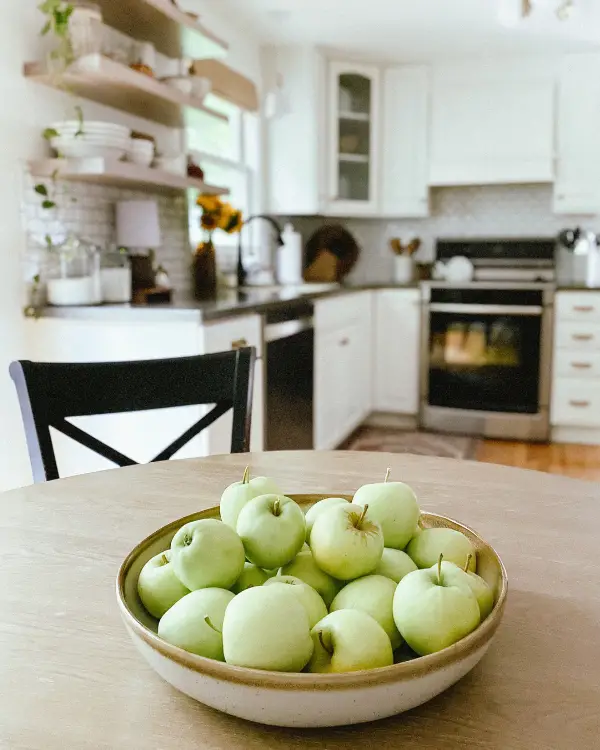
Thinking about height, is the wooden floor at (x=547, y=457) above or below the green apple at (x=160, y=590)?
below

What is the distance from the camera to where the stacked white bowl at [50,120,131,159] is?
249 cm

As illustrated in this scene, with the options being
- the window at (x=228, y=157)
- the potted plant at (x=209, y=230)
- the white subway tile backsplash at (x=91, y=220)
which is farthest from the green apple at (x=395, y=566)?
the window at (x=228, y=157)

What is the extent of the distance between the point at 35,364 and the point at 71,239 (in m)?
1.44

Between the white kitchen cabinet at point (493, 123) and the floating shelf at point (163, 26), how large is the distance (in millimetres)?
1975

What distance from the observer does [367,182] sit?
4.86 m

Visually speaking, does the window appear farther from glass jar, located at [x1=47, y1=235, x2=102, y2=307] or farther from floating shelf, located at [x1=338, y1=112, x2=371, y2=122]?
glass jar, located at [x1=47, y1=235, x2=102, y2=307]

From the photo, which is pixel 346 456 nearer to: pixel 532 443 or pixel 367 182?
pixel 532 443

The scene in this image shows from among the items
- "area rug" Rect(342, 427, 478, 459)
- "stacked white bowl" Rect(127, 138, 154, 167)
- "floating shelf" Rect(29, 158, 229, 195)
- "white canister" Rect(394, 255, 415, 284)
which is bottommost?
"area rug" Rect(342, 427, 478, 459)

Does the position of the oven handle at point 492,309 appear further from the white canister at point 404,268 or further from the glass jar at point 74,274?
the glass jar at point 74,274

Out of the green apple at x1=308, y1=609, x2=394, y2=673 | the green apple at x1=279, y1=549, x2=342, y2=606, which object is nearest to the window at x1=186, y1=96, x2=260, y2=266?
the green apple at x1=279, y1=549, x2=342, y2=606

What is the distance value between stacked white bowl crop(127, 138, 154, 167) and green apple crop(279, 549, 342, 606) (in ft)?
7.60

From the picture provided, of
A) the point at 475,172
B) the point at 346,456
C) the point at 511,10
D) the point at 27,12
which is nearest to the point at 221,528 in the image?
the point at 346,456

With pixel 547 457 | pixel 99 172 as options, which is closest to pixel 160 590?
pixel 99 172

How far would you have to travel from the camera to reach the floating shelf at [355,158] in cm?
478
